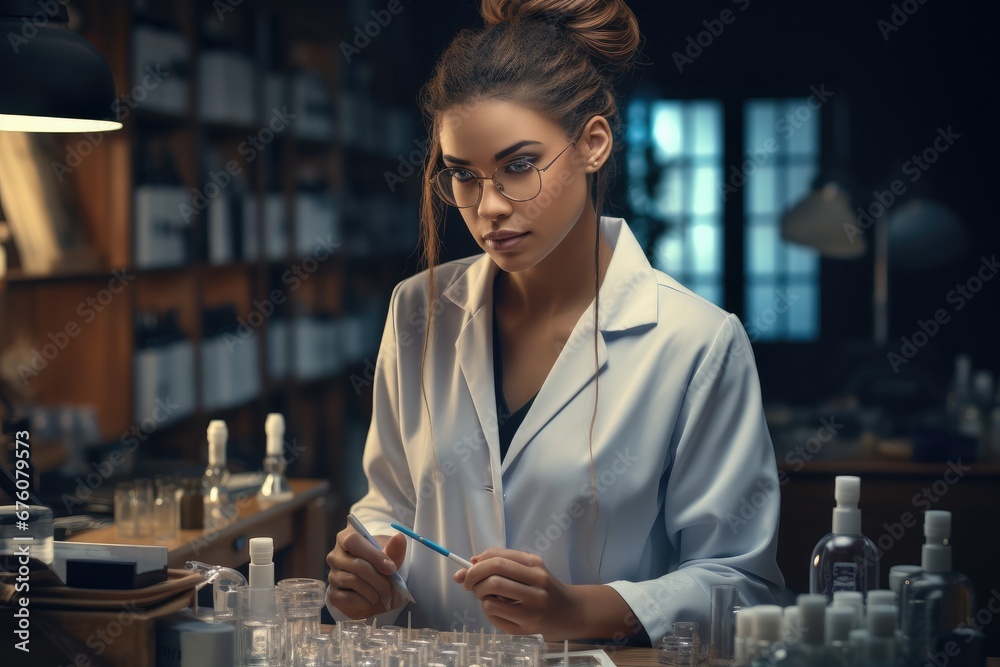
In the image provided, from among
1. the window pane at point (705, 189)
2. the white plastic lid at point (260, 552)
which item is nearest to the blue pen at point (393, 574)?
the white plastic lid at point (260, 552)

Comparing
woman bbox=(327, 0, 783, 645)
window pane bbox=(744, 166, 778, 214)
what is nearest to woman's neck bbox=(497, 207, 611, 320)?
woman bbox=(327, 0, 783, 645)

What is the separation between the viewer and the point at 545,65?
5.53ft

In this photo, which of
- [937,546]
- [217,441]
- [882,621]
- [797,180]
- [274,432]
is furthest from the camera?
[797,180]

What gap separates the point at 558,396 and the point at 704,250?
516cm

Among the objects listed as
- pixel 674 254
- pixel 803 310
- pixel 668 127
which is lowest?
pixel 803 310

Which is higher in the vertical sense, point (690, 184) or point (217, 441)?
point (690, 184)

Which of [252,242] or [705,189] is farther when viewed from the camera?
[705,189]

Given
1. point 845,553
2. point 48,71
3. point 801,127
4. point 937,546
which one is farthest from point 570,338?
point 801,127

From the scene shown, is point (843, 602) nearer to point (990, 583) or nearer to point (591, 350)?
point (591, 350)

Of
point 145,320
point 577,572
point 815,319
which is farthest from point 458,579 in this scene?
point 815,319

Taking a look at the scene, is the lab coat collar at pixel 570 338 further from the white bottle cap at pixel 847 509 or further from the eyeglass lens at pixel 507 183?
the white bottle cap at pixel 847 509

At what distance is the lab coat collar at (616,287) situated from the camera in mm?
1764

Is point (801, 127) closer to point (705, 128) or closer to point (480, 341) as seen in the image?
point (705, 128)

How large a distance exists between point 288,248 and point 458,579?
11.2ft
